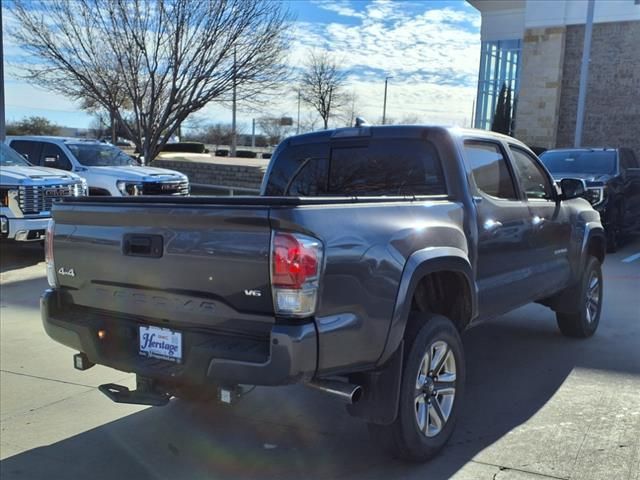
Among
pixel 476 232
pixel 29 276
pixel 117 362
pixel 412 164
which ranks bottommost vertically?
pixel 29 276

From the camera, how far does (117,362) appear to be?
3.41 meters

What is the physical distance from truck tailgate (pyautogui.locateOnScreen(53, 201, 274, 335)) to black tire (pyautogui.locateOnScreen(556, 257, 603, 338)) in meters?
4.04

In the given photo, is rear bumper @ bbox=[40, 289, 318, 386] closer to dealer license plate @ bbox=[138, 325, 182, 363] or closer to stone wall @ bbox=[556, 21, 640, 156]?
dealer license plate @ bbox=[138, 325, 182, 363]

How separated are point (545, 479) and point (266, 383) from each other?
169 centimetres

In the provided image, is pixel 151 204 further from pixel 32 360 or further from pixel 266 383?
pixel 32 360

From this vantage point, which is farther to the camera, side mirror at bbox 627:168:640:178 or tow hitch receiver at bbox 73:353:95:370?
side mirror at bbox 627:168:640:178

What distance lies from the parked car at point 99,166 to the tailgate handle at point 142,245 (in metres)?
9.39

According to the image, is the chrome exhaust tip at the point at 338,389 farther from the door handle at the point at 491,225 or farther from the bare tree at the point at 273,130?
the bare tree at the point at 273,130

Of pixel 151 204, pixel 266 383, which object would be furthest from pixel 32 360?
pixel 266 383

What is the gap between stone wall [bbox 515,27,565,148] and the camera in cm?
2984

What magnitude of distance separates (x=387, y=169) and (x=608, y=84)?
1118 inches

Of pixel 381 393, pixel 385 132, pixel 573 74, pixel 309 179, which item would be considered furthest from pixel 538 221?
pixel 573 74

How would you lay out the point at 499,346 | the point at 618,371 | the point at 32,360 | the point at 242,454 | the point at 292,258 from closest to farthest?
the point at 292,258, the point at 242,454, the point at 618,371, the point at 32,360, the point at 499,346

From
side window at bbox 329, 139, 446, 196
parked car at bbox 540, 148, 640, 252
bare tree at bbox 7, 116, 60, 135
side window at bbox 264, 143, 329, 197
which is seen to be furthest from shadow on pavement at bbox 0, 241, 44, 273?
bare tree at bbox 7, 116, 60, 135
